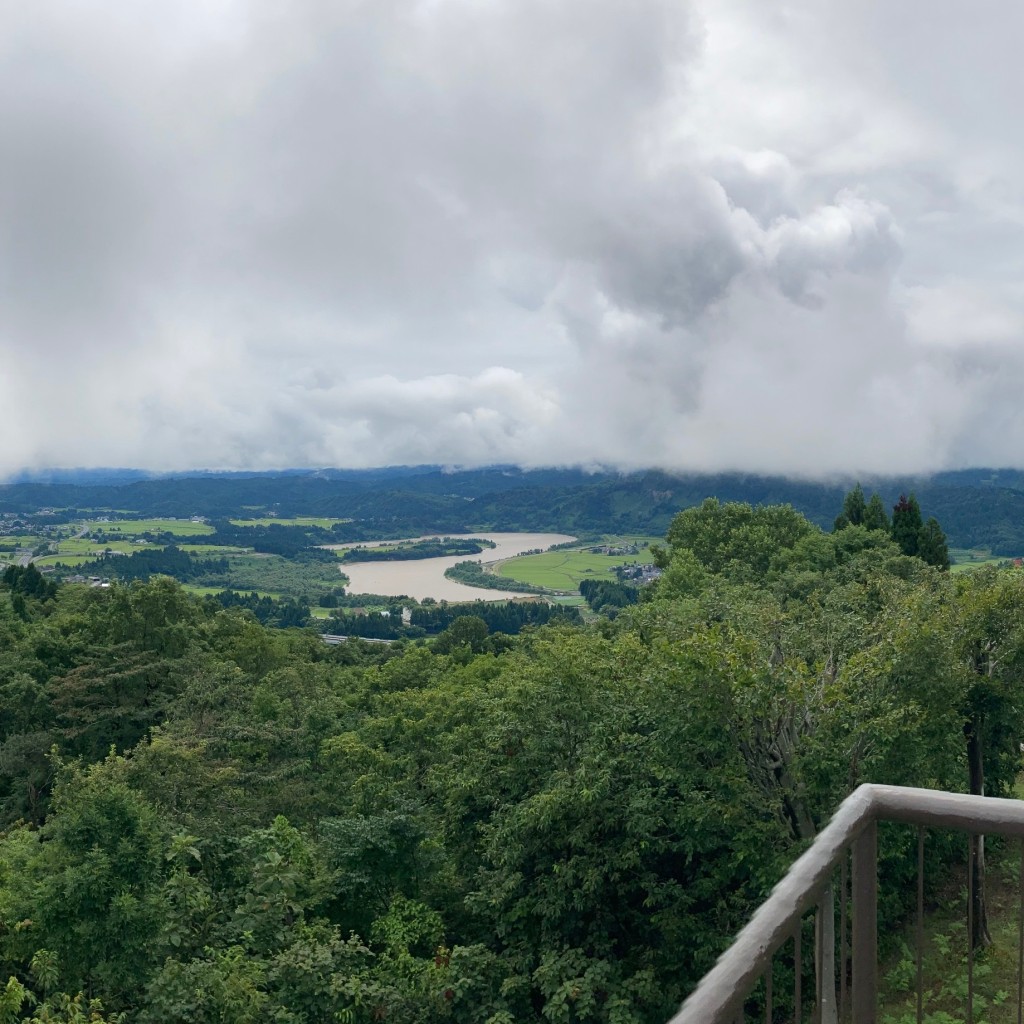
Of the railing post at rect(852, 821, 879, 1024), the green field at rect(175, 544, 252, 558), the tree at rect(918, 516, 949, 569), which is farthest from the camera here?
the green field at rect(175, 544, 252, 558)

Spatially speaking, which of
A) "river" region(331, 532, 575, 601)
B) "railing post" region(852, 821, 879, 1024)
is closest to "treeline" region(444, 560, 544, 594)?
"river" region(331, 532, 575, 601)

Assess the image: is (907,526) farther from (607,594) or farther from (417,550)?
(417,550)

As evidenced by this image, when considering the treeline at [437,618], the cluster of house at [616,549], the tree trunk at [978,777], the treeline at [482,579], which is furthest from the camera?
the cluster of house at [616,549]

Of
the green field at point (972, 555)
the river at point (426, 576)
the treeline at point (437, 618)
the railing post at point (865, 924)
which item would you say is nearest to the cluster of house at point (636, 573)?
the river at point (426, 576)

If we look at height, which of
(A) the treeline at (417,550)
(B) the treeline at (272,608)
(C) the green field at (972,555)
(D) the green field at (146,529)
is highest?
(D) the green field at (146,529)

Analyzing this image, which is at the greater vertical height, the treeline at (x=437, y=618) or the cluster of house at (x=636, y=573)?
the cluster of house at (x=636, y=573)

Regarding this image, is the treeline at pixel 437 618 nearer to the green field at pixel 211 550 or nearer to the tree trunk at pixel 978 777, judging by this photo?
the green field at pixel 211 550

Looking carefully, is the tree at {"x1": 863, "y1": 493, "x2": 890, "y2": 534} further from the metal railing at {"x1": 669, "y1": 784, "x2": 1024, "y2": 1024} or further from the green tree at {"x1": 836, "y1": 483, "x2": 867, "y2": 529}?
the metal railing at {"x1": 669, "y1": 784, "x2": 1024, "y2": 1024}

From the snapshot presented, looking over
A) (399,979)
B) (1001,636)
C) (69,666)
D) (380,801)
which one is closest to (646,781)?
(399,979)
